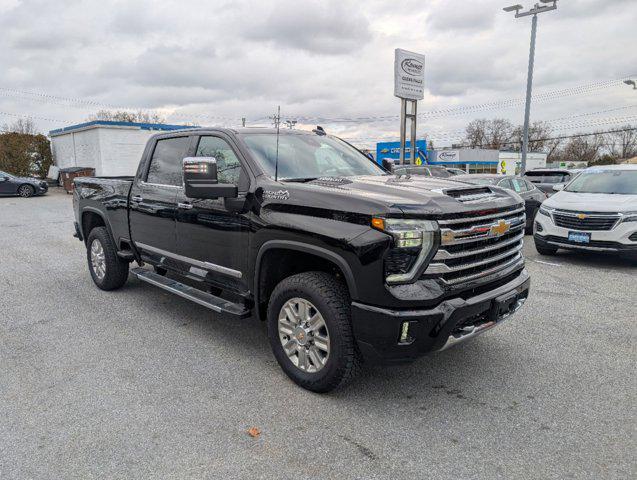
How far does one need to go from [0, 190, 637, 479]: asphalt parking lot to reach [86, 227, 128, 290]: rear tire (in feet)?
A: 2.07

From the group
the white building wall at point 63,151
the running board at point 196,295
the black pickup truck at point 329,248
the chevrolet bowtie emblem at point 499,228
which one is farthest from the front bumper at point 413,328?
the white building wall at point 63,151

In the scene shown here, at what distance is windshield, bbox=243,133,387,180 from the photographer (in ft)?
13.3

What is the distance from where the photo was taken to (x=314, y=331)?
3416 mm

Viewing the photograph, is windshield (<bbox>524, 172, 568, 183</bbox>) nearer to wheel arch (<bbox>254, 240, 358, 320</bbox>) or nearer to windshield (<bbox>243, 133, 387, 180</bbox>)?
windshield (<bbox>243, 133, 387, 180</bbox>)

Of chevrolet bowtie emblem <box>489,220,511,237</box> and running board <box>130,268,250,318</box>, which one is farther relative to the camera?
running board <box>130,268,250,318</box>

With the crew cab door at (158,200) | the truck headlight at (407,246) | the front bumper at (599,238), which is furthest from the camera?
the front bumper at (599,238)

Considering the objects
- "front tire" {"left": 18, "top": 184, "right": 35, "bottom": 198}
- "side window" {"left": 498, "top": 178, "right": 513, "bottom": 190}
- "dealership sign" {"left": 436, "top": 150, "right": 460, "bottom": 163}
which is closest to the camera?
"side window" {"left": 498, "top": 178, "right": 513, "bottom": 190}

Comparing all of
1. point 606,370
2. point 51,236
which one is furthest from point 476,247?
point 51,236

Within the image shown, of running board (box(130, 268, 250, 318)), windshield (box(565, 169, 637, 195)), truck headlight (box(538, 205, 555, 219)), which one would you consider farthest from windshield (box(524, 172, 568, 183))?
running board (box(130, 268, 250, 318))

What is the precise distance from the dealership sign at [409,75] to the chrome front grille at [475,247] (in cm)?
1974

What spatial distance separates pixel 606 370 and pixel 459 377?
123cm

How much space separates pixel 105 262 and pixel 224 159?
266cm

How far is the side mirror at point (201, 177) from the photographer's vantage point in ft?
11.7

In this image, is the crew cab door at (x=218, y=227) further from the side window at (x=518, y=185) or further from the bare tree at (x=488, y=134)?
the bare tree at (x=488, y=134)
